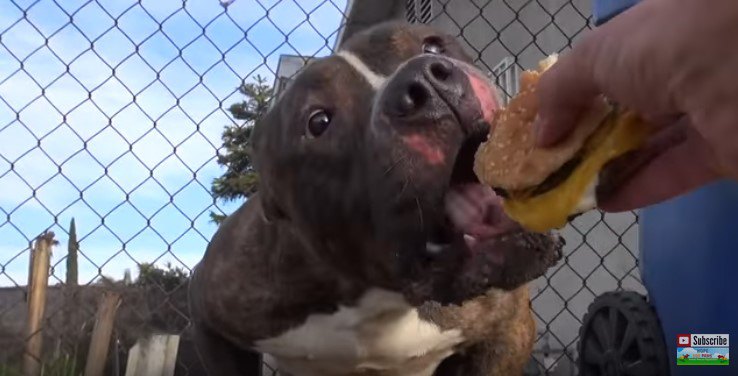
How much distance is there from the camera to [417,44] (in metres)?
2.25

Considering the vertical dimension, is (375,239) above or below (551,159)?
above

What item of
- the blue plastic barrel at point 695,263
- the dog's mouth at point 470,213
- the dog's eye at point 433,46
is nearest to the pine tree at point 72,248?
the dog's eye at point 433,46

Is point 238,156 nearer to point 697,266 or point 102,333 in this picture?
point 102,333

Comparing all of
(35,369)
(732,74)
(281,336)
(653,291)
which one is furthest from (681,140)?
(35,369)

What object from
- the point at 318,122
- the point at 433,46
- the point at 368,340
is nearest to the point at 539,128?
the point at 318,122

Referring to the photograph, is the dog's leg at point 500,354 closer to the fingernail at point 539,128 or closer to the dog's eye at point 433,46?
the dog's eye at point 433,46

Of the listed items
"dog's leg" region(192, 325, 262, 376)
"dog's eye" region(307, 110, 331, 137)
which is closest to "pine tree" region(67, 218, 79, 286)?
"dog's leg" region(192, 325, 262, 376)

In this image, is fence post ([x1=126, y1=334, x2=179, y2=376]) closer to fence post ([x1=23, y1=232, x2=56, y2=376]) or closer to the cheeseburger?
fence post ([x1=23, y1=232, x2=56, y2=376])

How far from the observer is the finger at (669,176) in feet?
3.02

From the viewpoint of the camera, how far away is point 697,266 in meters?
2.64

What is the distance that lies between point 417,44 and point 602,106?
1.45 meters

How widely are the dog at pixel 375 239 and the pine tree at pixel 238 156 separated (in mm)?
1463

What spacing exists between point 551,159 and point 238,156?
13.9 feet

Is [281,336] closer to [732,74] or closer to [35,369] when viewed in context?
[35,369]
